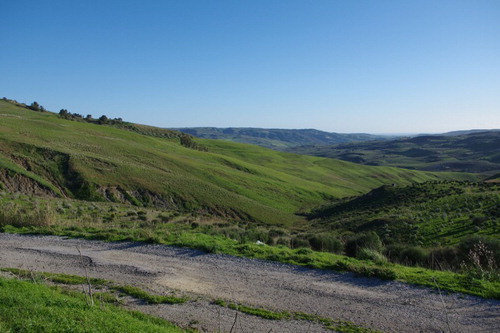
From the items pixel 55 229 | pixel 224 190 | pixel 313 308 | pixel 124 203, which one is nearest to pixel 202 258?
pixel 313 308

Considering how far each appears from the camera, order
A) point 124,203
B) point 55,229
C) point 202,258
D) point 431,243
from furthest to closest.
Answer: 1. point 124,203
2. point 431,243
3. point 55,229
4. point 202,258

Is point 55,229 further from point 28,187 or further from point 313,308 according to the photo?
point 28,187

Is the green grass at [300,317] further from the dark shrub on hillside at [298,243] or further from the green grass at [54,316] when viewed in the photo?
the dark shrub on hillside at [298,243]

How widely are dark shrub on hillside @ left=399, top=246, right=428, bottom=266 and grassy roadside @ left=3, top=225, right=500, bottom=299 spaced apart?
2594 mm

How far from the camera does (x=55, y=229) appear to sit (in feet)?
59.5

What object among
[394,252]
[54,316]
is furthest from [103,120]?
[54,316]

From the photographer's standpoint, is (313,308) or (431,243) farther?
(431,243)

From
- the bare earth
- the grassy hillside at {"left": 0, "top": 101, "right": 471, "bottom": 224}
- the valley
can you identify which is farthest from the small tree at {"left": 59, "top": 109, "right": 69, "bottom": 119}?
the bare earth

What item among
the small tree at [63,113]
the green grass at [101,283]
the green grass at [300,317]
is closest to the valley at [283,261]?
the green grass at [300,317]

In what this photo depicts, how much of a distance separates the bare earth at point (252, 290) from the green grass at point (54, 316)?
1.82m

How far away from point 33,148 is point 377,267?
53307 mm

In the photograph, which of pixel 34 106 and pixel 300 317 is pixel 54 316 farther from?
pixel 34 106

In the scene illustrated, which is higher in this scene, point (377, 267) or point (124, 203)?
point (377, 267)

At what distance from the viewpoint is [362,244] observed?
1823cm
